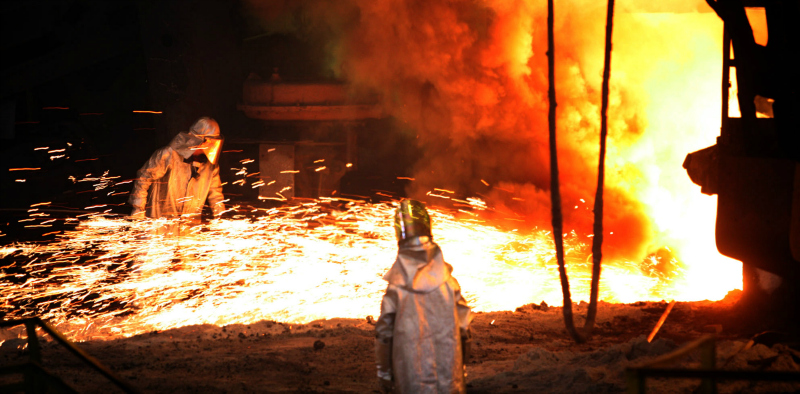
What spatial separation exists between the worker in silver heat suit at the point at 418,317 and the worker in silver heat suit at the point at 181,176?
12.9 ft

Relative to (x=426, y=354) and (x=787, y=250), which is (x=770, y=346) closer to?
(x=787, y=250)

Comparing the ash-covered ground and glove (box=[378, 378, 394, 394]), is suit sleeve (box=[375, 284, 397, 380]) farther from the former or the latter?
the ash-covered ground

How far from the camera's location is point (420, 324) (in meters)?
2.85

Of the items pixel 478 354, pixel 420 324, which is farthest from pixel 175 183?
pixel 420 324

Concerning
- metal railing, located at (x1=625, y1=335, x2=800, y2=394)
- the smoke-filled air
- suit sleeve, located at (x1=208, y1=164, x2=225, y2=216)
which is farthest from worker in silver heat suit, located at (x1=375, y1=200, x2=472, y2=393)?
the smoke-filled air

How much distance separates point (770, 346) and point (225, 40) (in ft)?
25.4

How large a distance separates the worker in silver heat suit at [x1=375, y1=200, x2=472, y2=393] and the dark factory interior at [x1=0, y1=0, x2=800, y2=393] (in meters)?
0.10

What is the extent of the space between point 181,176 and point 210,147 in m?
0.43

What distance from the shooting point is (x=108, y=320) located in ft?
16.6

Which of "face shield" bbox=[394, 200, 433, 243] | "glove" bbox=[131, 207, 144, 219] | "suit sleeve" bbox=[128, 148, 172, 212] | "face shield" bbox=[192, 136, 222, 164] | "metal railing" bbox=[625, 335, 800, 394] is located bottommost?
"metal railing" bbox=[625, 335, 800, 394]

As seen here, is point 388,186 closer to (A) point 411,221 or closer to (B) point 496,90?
(B) point 496,90

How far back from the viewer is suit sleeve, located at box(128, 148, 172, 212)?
5980 millimetres

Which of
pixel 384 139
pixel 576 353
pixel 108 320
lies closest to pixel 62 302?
pixel 108 320

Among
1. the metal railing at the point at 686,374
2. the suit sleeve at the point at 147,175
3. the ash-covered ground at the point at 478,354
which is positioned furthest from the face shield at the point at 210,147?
the metal railing at the point at 686,374
